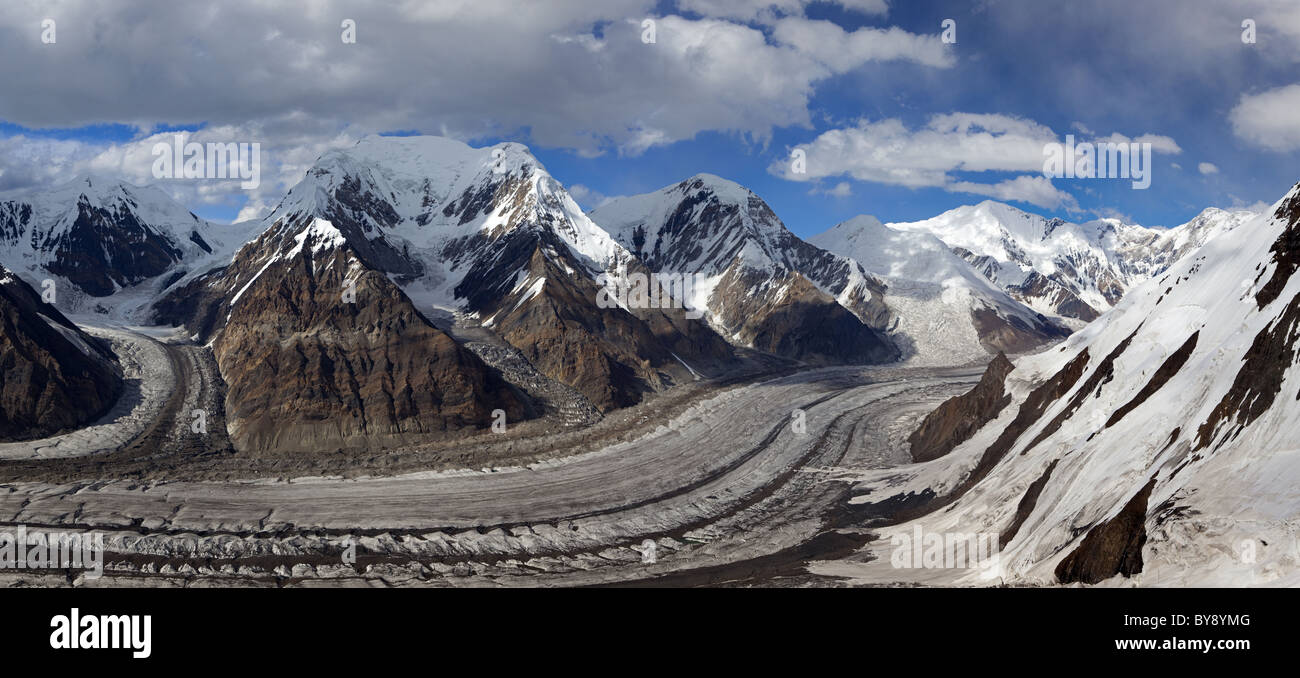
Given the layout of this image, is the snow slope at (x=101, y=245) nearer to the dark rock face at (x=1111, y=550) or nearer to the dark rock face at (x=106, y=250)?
the dark rock face at (x=106, y=250)

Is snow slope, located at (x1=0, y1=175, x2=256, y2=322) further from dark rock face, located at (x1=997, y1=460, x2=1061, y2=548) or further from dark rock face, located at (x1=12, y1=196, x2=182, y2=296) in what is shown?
dark rock face, located at (x1=997, y1=460, x2=1061, y2=548)

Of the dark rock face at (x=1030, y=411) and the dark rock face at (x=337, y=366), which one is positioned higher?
the dark rock face at (x=337, y=366)

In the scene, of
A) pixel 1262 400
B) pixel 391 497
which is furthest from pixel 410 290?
pixel 1262 400

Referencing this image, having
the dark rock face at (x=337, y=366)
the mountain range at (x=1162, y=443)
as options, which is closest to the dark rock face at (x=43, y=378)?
the dark rock face at (x=337, y=366)

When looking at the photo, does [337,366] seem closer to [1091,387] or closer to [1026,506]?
[1026,506]

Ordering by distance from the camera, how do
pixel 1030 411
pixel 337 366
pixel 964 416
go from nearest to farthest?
pixel 1030 411
pixel 964 416
pixel 337 366

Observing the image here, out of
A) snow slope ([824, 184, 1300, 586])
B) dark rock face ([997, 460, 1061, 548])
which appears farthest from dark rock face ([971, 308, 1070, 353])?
dark rock face ([997, 460, 1061, 548])

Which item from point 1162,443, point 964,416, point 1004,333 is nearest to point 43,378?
point 964,416
